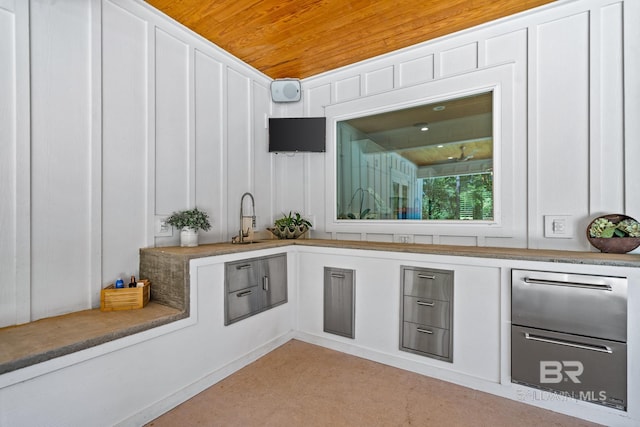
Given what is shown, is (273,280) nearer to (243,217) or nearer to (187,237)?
(243,217)

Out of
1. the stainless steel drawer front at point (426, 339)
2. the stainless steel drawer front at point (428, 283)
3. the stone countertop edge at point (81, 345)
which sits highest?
the stainless steel drawer front at point (428, 283)

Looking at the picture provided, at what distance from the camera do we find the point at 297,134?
336 centimetres

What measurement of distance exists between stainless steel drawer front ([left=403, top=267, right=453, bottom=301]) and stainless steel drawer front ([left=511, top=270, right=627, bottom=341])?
1.33 feet

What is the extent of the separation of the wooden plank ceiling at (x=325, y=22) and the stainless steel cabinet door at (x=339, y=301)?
2.12m

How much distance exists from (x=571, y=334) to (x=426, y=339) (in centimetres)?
87

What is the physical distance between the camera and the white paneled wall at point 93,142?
1.66 metres

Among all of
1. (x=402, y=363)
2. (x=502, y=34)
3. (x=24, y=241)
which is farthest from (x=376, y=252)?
(x=24, y=241)

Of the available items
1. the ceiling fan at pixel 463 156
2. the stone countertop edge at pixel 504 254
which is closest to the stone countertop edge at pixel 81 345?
the stone countertop edge at pixel 504 254

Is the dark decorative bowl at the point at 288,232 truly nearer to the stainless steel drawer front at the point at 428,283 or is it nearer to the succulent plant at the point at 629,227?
the stainless steel drawer front at the point at 428,283

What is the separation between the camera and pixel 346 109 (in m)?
3.22

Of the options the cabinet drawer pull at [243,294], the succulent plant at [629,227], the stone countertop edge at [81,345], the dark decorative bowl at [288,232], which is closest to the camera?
the stone countertop edge at [81,345]

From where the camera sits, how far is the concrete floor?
170 centimetres

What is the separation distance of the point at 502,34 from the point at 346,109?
1506 mm

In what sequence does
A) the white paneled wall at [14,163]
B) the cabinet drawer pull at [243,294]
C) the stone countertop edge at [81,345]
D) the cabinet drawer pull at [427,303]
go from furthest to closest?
the cabinet drawer pull at [243,294], the cabinet drawer pull at [427,303], the white paneled wall at [14,163], the stone countertop edge at [81,345]
